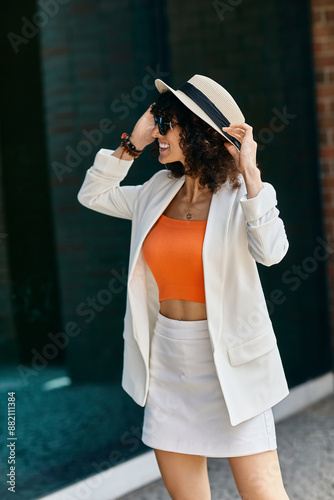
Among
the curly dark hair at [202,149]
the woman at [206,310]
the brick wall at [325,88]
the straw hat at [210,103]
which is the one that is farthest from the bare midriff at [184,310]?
the brick wall at [325,88]

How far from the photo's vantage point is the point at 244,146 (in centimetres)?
264

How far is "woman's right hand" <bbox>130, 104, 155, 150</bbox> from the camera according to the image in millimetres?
3018

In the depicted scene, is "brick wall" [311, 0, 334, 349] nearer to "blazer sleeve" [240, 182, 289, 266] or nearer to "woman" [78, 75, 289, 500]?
"woman" [78, 75, 289, 500]

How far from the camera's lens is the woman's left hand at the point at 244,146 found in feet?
8.59

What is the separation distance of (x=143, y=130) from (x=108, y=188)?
11.4 inches

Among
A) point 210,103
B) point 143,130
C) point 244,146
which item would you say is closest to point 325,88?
point 143,130

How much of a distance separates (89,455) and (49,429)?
33 cm

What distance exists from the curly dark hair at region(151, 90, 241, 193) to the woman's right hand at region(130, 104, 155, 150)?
168 mm

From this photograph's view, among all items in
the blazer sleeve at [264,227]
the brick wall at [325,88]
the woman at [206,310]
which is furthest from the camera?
the brick wall at [325,88]

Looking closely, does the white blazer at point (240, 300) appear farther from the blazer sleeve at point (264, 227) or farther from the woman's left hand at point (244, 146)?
the woman's left hand at point (244, 146)

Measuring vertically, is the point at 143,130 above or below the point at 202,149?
above

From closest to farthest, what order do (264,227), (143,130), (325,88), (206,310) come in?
(264,227) < (206,310) < (143,130) < (325,88)

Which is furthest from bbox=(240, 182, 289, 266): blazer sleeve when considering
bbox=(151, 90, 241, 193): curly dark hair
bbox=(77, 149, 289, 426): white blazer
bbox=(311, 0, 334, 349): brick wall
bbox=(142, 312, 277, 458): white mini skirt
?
bbox=(311, 0, 334, 349): brick wall

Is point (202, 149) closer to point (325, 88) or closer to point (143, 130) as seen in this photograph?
point (143, 130)
